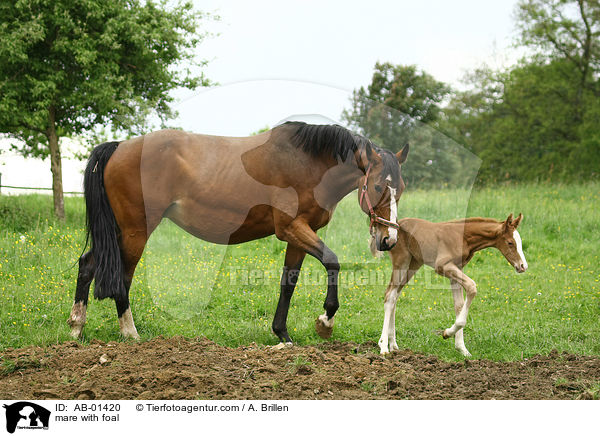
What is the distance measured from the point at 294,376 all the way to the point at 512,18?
32.7m

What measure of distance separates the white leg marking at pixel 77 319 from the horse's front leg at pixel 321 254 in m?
2.77

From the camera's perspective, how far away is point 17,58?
12.0 m

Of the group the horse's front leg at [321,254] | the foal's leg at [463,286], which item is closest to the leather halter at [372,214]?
the horse's front leg at [321,254]

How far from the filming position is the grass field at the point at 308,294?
7059 millimetres

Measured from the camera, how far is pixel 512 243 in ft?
20.4

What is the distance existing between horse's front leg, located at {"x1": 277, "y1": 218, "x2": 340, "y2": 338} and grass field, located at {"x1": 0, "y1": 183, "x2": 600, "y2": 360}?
0.81 metres

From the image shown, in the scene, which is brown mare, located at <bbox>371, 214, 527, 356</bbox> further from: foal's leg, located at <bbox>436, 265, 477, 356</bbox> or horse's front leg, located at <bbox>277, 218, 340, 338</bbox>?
horse's front leg, located at <bbox>277, 218, 340, 338</bbox>

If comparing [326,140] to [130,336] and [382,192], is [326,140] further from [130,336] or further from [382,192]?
[130,336]

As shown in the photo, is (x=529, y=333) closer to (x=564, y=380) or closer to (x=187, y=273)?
(x=564, y=380)

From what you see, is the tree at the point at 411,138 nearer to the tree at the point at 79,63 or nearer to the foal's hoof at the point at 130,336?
the foal's hoof at the point at 130,336
